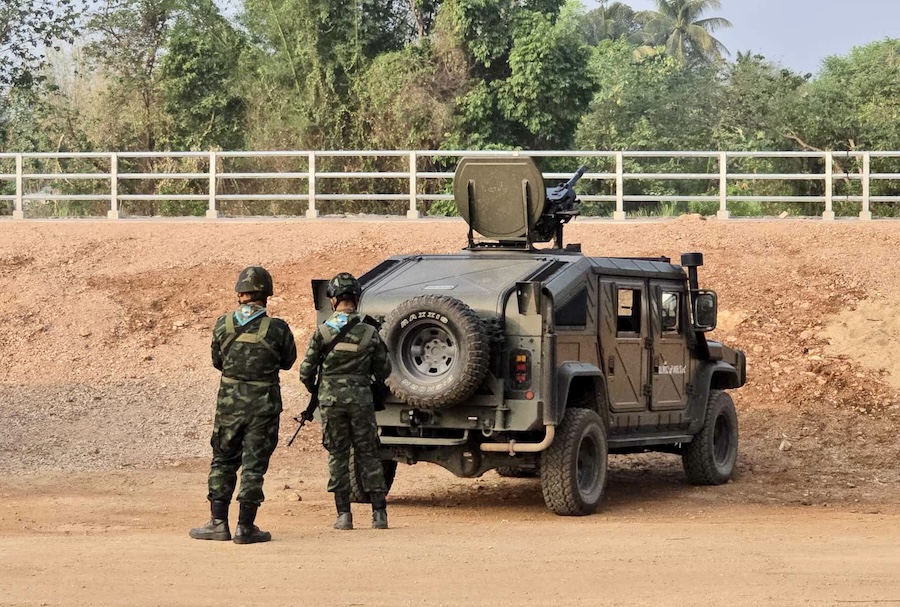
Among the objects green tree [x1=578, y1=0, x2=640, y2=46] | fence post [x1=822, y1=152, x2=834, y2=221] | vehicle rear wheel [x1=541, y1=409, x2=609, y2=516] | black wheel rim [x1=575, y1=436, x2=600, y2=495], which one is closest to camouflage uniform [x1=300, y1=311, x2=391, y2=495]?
vehicle rear wheel [x1=541, y1=409, x2=609, y2=516]

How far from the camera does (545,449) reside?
11.4 m

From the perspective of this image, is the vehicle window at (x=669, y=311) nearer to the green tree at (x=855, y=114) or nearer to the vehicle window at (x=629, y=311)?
the vehicle window at (x=629, y=311)

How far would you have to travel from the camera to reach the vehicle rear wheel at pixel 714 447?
544 inches

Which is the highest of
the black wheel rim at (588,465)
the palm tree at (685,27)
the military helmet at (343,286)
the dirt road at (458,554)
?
the palm tree at (685,27)

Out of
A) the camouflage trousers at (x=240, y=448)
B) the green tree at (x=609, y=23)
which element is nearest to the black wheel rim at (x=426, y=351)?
the camouflage trousers at (x=240, y=448)

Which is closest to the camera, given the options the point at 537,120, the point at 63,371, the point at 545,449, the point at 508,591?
the point at 508,591

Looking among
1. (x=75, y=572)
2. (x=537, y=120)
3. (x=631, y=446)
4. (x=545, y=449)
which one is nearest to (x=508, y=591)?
(x=75, y=572)

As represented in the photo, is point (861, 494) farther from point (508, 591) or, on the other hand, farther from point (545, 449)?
point (508, 591)

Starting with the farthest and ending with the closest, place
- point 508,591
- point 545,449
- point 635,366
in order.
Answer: point 635,366, point 545,449, point 508,591

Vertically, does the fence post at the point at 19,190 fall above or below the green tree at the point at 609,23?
below

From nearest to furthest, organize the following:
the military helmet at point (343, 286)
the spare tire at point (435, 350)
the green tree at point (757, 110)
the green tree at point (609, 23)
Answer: the military helmet at point (343, 286), the spare tire at point (435, 350), the green tree at point (757, 110), the green tree at point (609, 23)

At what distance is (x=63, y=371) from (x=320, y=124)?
49.0ft

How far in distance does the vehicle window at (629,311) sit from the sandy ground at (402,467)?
5.01 ft

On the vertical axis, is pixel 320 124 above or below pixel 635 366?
above
